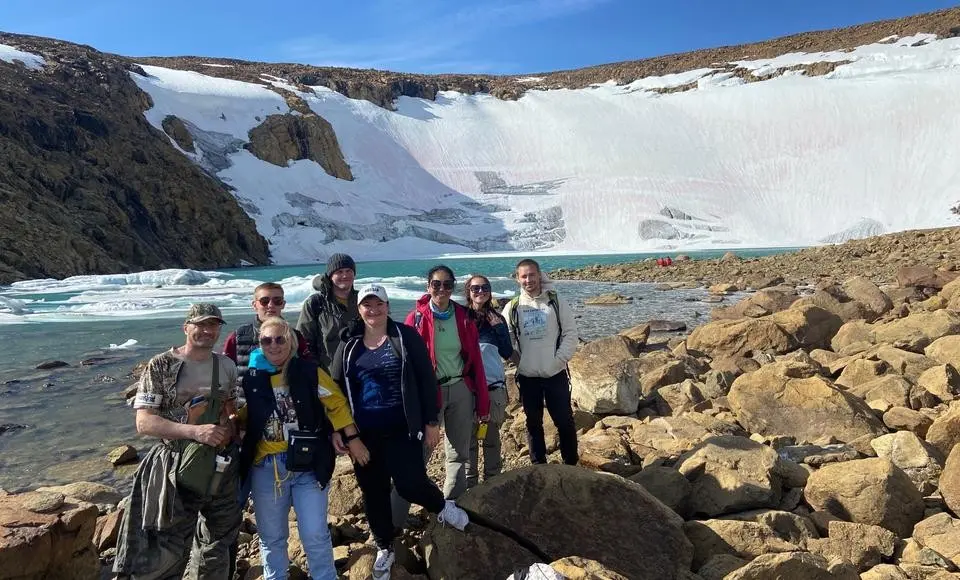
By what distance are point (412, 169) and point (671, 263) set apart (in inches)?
2088

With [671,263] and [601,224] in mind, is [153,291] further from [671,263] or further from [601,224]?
[601,224]

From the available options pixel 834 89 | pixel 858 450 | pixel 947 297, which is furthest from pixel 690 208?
pixel 858 450

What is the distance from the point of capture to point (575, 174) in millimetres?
79562

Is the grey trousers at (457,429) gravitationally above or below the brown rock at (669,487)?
above

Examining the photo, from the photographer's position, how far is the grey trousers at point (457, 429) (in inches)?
156

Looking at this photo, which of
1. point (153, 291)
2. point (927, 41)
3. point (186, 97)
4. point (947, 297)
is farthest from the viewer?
point (927, 41)

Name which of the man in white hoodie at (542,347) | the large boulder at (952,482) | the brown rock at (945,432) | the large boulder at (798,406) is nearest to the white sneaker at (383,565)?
the man in white hoodie at (542,347)

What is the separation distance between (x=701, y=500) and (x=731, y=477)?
0.24 metres

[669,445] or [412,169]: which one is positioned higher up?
[412,169]

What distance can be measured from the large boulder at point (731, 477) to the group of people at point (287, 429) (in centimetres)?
150

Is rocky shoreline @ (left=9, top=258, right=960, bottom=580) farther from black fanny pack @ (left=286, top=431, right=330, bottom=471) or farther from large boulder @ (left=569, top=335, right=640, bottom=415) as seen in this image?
black fanny pack @ (left=286, top=431, right=330, bottom=471)

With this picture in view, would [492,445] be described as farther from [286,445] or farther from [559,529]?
[286,445]

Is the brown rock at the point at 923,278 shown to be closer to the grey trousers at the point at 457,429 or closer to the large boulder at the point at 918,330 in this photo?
the large boulder at the point at 918,330

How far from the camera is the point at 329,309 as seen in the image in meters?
4.21
